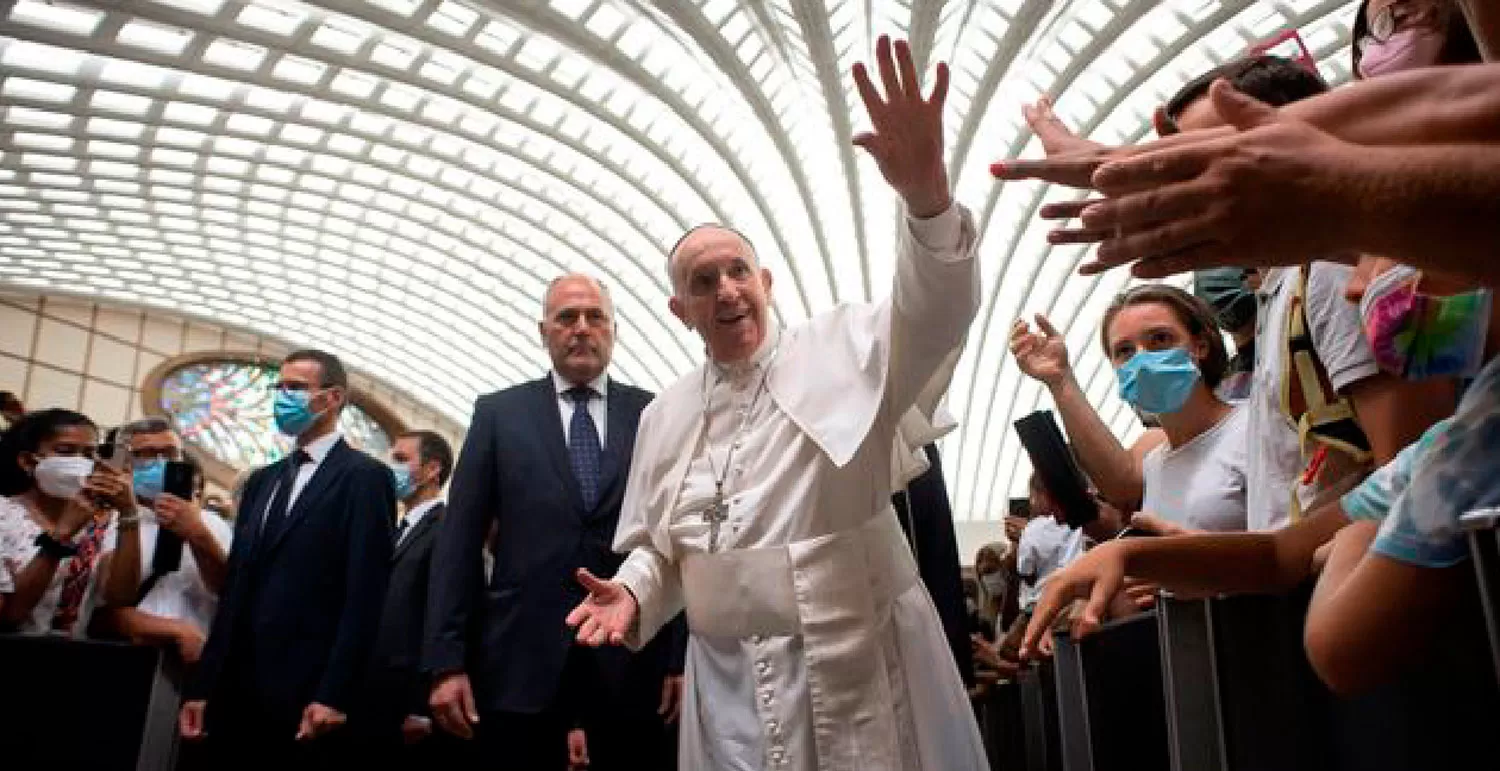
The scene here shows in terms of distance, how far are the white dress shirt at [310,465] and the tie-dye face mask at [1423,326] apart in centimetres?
462

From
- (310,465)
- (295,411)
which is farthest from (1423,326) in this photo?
(295,411)

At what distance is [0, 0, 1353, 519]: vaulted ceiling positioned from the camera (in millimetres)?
23656

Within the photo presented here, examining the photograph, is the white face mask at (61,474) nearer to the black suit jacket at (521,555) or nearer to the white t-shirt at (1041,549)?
the black suit jacket at (521,555)

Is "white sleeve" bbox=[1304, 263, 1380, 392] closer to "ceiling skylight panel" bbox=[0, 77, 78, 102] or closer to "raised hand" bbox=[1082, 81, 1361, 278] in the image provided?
"raised hand" bbox=[1082, 81, 1361, 278]

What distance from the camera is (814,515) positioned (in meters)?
2.98

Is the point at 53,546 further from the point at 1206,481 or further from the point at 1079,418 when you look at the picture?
the point at 1206,481

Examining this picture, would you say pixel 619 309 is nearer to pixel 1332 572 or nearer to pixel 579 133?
pixel 579 133

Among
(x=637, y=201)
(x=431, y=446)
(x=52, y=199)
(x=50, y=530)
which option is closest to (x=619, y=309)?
(x=637, y=201)

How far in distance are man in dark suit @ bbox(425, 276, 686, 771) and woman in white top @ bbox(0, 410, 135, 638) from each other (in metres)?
1.75

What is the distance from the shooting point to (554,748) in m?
4.00

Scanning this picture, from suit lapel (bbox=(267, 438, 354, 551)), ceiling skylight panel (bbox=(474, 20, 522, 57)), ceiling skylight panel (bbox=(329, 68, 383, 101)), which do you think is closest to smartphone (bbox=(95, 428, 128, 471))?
suit lapel (bbox=(267, 438, 354, 551))

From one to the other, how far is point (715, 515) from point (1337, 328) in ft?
5.56

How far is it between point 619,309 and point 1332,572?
40630 mm

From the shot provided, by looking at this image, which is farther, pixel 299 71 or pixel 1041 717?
pixel 299 71
